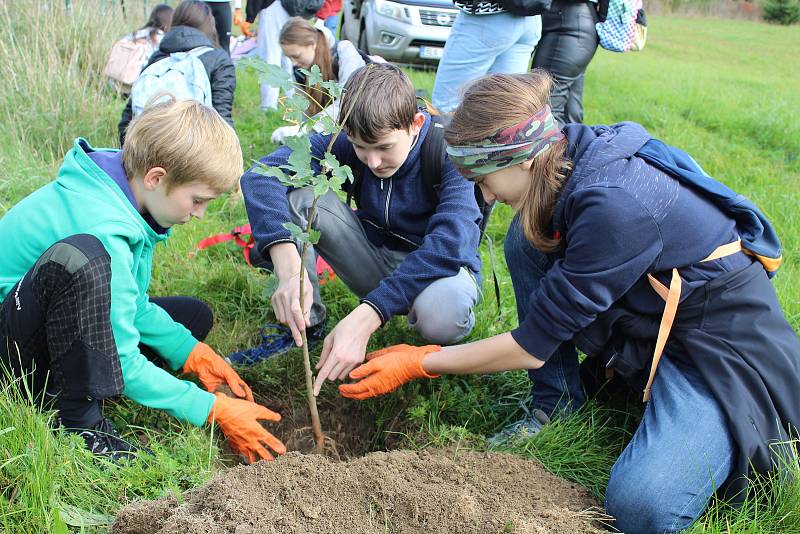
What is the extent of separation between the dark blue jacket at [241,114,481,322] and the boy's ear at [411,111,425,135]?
6 centimetres

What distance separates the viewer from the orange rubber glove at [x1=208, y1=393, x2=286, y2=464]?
7.43 ft

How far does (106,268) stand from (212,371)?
0.71 m

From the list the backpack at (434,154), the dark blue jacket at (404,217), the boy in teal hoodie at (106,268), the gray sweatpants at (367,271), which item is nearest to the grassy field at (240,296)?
the boy in teal hoodie at (106,268)

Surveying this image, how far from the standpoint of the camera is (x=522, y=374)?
2725 millimetres

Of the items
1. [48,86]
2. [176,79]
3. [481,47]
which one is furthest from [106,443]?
[48,86]

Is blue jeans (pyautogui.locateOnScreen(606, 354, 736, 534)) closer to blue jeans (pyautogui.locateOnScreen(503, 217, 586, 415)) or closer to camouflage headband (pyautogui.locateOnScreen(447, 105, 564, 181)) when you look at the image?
blue jeans (pyautogui.locateOnScreen(503, 217, 586, 415))

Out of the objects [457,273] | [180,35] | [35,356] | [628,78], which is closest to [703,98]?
[628,78]

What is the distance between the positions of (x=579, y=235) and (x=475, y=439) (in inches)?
32.1

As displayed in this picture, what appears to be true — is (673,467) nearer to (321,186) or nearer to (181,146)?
(321,186)

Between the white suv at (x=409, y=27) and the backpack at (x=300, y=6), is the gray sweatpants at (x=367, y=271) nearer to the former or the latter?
the backpack at (x=300, y=6)

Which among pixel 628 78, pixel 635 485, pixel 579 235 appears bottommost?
pixel 628 78

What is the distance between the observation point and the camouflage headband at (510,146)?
78.8 inches

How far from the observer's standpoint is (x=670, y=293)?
6.57ft

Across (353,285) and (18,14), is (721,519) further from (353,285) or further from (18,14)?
(18,14)
